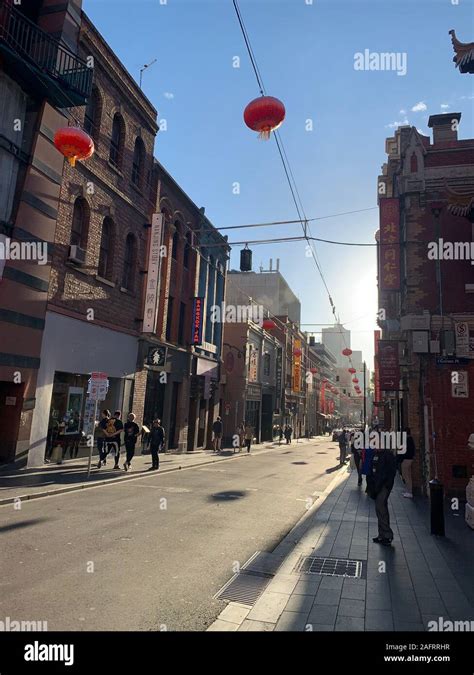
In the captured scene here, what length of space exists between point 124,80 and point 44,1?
391 centimetres

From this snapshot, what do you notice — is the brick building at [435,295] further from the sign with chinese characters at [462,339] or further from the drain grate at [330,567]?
the drain grate at [330,567]

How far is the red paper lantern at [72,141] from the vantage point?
9570 millimetres

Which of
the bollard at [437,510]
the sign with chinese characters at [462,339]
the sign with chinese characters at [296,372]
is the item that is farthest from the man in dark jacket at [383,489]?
the sign with chinese characters at [296,372]

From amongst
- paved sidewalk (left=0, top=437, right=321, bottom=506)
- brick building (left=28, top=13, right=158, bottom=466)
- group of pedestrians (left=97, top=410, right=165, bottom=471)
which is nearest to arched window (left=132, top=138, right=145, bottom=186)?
brick building (left=28, top=13, right=158, bottom=466)

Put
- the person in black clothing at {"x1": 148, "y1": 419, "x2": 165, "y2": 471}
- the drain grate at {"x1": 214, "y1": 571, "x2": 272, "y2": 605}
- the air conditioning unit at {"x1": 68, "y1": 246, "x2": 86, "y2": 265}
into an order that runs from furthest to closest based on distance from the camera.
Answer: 1. the person in black clothing at {"x1": 148, "y1": 419, "x2": 165, "y2": 471}
2. the air conditioning unit at {"x1": 68, "y1": 246, "x2": 86, "y2": 265}
3. the drain grate at {"x1": 214, "y1": 571, "x2": 272, "y2": 605}

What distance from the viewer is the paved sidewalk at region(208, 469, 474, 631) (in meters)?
4.54

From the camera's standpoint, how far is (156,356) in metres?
20.0

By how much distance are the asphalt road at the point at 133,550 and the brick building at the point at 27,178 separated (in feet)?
12.6

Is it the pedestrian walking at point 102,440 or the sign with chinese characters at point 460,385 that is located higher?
the sign with chinese characters at point 460,385

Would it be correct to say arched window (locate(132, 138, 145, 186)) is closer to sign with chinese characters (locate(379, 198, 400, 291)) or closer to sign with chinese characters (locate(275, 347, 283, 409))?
sign with chinese characters (locate(379, 198, 400, 291))

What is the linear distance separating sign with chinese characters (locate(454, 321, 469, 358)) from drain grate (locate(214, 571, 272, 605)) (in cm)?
928
